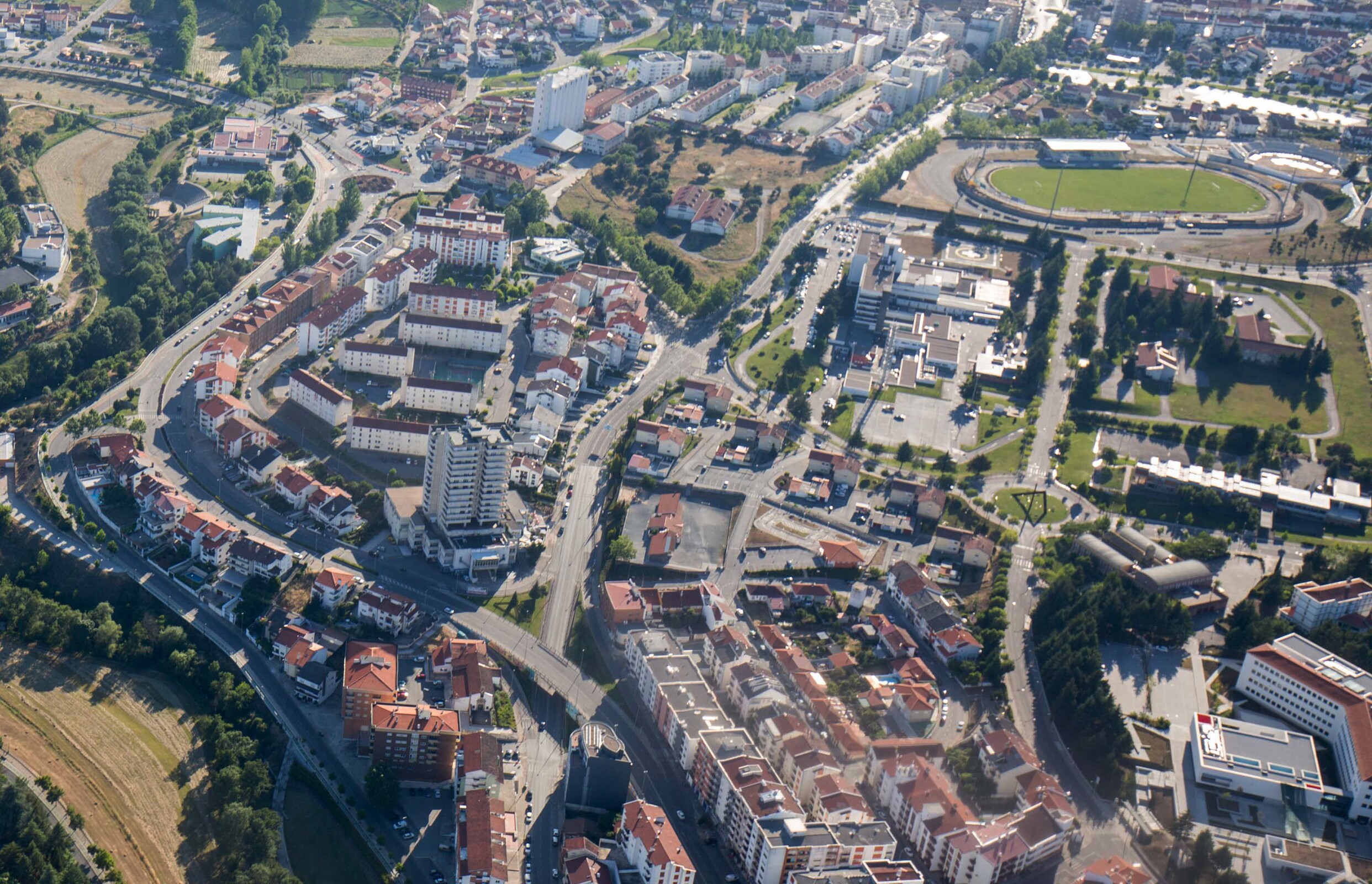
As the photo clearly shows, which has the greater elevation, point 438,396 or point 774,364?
point 438,396

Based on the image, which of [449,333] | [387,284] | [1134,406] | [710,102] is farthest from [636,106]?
[1134,406]

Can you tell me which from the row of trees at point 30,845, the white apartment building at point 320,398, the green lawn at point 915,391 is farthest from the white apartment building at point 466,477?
the green lawn at point 915,391

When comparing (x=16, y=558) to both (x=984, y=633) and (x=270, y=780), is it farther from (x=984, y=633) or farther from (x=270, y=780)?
(x=984, y=633)

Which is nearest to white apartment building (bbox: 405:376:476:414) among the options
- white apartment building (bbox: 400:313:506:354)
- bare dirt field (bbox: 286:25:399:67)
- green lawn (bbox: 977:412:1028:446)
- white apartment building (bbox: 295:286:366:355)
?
white apartment building (bbox: 400:313:506:354)

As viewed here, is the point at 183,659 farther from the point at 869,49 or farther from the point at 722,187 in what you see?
Result: the point at 869,49

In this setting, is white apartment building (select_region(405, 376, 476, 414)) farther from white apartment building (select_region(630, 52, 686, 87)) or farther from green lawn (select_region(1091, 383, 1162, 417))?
white apartment building (select_region(630, 52, 686, 87))
